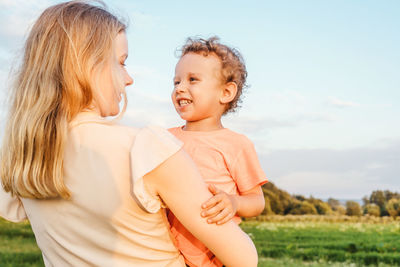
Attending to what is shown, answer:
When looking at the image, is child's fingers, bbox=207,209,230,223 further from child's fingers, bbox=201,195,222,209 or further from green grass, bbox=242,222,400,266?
green grass, bbox=242,222,400,266

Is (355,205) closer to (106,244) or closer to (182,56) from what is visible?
(182,56)

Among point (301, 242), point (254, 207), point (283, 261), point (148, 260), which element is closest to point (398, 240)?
point (301, 242)

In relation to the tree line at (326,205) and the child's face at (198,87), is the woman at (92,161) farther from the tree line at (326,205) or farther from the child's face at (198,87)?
the tree line at (326,205)

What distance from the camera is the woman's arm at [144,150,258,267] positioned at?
4.40ft

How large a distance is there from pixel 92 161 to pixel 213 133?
956mm

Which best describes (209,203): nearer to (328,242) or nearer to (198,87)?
(198,87)

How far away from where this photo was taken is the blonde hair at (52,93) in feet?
4.58

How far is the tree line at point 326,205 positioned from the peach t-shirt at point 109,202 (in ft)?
27.6

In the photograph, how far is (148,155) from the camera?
1306mm

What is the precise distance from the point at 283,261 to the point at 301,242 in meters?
1.08

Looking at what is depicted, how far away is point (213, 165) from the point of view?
6.84 feet

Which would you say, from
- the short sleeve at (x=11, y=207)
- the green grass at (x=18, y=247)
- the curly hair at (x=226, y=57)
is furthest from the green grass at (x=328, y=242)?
the short sleeve at (x=11, y=207)

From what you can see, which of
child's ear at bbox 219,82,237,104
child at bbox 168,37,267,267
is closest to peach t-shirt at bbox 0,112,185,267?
child at bbox 168,37,267,267

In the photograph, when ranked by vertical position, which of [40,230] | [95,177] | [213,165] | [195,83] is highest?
[195,83]
